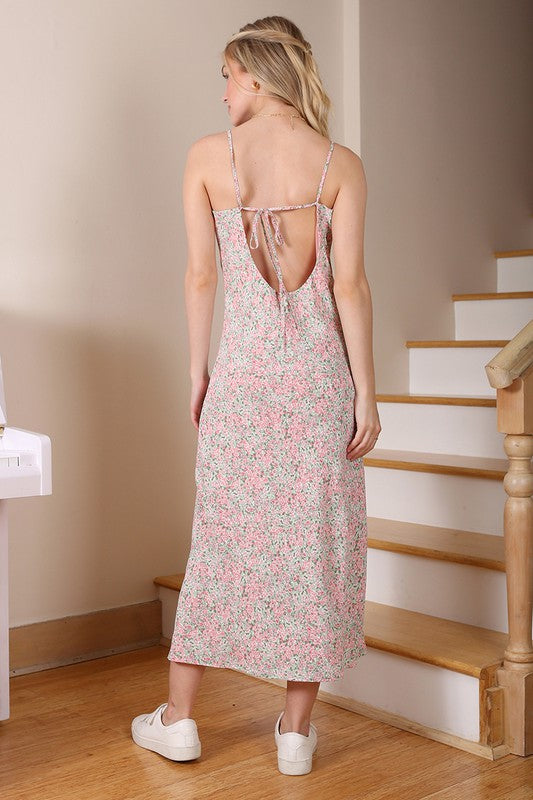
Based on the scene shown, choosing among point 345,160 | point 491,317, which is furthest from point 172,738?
point 491,317

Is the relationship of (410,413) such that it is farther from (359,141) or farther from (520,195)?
(520,195)

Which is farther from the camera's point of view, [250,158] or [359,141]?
[359,141]

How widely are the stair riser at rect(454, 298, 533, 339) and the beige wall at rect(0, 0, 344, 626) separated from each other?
1.25 metres

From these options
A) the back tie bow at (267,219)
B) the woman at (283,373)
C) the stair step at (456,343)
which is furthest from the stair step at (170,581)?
the back tie bow at (267,219)

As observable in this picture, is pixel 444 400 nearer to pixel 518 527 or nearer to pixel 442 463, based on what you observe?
pixel 442 463

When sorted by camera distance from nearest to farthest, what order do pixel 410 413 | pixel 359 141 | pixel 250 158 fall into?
pixel 250 158, pixel 410 413, pixel 359 141

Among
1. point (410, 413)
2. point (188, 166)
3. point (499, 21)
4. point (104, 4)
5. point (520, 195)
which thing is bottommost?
point (410, 413)

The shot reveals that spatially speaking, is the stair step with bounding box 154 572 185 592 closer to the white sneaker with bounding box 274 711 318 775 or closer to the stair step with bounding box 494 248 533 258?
the white sneaker with bounding box 274 711 318 775

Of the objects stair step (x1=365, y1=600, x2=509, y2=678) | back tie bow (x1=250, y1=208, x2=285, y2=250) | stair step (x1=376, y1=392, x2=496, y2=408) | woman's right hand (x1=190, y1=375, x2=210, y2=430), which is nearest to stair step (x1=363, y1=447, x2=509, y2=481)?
stair step (x1=376, y1=392, x2=496, y2=408)

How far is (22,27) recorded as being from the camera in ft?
9.01

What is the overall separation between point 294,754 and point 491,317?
6.91 feet

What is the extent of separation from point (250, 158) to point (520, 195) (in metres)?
2.45

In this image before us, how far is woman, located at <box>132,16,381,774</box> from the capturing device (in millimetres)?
2033

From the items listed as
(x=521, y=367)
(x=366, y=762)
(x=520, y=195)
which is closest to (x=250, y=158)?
(x=521, y=367)
